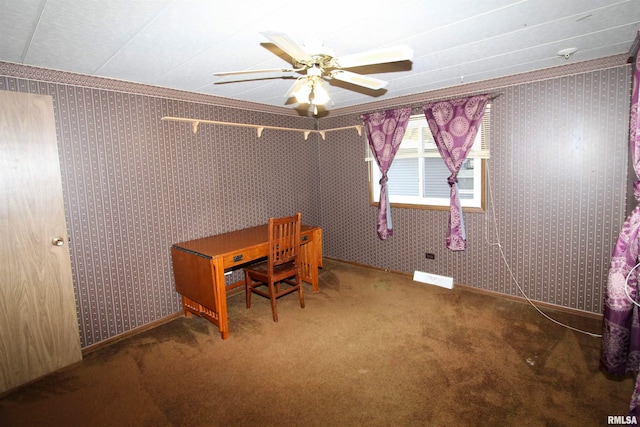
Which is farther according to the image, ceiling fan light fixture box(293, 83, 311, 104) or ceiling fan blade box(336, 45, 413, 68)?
ceiling fan light fixture box(293, 83, 311, 104)

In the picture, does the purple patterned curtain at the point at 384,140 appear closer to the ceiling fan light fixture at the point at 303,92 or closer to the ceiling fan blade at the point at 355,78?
the ceiling fan blade at the point at 355,78

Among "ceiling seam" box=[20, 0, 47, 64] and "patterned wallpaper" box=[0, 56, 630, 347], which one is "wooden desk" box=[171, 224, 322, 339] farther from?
"ceiling seam" box=[20, 0, 47, 64]

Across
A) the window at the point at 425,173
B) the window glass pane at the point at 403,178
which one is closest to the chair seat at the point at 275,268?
the window at the point at 425,173

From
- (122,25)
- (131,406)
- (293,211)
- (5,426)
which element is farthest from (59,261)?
(293,211)

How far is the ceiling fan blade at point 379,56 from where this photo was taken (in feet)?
5.01

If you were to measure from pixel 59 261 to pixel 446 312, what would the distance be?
10.5ft

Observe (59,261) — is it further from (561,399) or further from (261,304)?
(561,399)

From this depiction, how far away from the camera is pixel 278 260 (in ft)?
10.0

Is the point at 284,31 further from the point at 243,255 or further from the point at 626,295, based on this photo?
the point at 626,295

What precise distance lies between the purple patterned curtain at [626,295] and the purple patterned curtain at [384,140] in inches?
78.4

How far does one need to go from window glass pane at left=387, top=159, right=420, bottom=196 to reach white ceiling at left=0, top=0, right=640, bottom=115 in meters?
1.35

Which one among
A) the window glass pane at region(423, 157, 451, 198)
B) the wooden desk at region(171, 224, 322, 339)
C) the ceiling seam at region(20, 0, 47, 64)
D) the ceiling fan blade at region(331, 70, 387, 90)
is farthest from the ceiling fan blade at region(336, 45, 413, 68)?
the window glass pane at region(423, 157, 451, 198)

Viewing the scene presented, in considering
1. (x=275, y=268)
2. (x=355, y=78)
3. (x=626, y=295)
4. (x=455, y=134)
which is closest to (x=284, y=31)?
(x=355, y=78)

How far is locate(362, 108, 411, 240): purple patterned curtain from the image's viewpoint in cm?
374
